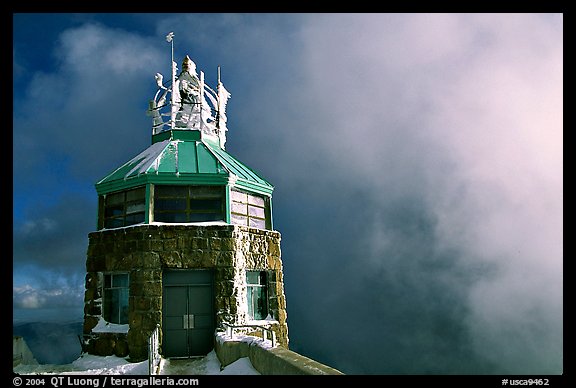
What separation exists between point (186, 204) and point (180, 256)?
1646 millimetres

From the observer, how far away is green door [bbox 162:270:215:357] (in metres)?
14.6

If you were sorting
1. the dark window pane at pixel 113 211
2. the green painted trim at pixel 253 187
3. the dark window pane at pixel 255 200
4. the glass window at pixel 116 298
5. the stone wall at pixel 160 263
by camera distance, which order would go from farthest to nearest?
the dark window pane at pixel 255 200 → the dark window pane at pixel 113 211 → the green painted trim at pixel 253 187 → the glass window at pixel 116 298 → the stone wall at pixel 160 263

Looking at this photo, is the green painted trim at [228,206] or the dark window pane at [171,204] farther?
the dark window pane at [171,204]

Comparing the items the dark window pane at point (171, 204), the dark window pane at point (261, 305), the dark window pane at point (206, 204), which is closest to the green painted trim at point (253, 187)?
the dark window pane at point (206, 204)

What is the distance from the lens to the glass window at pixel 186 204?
15.4 m

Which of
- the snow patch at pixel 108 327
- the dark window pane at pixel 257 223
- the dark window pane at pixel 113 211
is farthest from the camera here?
the dark window pane at pixel 257 223

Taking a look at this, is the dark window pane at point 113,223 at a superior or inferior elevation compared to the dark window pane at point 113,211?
inferior

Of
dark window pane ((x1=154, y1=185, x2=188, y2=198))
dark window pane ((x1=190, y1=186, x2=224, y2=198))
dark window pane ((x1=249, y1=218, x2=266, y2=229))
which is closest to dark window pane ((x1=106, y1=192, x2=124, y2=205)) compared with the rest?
dark window pane ((x1=154, y1=185, x2=188, y2=198))

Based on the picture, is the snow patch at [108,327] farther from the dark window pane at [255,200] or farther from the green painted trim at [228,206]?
the dark window pane at [255,200]

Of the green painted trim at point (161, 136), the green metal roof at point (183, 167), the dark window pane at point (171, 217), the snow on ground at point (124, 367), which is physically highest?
the green painted trim at point (161, 136)

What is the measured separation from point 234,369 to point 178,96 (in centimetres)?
1046

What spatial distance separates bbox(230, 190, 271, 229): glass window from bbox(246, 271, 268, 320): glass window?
161cm

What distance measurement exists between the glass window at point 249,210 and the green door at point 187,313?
2.00 m

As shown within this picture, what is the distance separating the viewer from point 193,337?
14.7m
